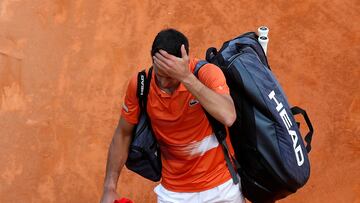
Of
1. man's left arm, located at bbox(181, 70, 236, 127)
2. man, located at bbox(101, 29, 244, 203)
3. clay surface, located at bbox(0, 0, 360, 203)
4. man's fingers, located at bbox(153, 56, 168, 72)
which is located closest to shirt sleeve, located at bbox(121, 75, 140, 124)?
man, located at bbox(101, 29, 244, 203)

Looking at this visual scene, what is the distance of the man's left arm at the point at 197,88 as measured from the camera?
3.53 metres

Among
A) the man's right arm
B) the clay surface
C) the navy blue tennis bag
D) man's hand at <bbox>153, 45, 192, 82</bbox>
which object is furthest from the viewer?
the clay surface

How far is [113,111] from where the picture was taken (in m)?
7.09

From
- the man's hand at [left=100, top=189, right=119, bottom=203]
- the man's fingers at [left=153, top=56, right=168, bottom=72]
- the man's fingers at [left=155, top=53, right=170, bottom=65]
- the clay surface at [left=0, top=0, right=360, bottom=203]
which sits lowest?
the clay surface at [left=0, top=0, right=360, bottom=203]

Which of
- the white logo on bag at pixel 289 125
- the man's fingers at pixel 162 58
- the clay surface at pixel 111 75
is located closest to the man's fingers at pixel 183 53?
the man's fingers at pixel 162 58

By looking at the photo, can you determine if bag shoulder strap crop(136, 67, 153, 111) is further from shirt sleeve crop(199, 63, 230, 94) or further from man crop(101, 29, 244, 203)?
shirt sleeve crop(199, 63, 230, 94)

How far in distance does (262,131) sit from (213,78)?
46 cm

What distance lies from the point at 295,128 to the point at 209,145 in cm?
54

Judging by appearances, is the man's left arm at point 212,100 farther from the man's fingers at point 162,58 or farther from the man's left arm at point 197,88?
the man's fingers at point 162,58

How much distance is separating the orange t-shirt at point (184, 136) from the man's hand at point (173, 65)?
0.80 feet

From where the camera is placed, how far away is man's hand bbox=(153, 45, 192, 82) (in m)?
3.52

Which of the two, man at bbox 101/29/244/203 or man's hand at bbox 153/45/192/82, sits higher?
man's hand at bbox 153/45/192/82

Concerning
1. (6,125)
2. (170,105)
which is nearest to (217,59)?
(170,105)

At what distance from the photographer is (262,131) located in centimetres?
385
